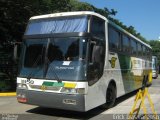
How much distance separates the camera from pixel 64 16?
34.0 ft

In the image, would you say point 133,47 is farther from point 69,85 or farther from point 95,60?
point 69,85

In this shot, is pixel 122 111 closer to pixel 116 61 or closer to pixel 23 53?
pixel 116 61

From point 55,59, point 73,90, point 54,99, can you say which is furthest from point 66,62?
point 54,99

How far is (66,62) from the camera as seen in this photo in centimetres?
957

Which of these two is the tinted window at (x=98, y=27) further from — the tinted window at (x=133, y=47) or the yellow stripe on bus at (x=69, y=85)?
the tinted window at (x=133, y=47)

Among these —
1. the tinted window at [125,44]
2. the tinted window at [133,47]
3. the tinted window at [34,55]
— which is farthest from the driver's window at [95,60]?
the tinted window at [133,47]

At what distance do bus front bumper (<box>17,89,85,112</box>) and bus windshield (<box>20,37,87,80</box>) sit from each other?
1.62 feet

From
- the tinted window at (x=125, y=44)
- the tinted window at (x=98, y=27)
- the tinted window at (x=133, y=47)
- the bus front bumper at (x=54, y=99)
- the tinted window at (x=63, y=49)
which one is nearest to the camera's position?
the bus front bumper at (x=54, y=99)

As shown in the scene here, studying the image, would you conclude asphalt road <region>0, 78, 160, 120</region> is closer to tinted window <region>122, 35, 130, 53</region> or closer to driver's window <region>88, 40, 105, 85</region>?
driver's window <region>88, 40, 105, 85</region>

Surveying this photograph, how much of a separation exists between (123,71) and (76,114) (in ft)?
12.3

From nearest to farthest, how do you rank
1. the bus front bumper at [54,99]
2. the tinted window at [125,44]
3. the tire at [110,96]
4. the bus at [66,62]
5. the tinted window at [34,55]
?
the bus front bumper at [54,99]
the bus at [66,62]
the tinted window at [34,55]
the tire at [110,96]
the tinted window at [125,44]

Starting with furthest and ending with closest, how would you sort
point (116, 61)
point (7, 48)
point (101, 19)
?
point (7, 48), point (116, 61), point (101, 19)

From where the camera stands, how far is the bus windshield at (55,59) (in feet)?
30.8

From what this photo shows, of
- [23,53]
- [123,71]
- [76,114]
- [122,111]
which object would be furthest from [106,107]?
[23,53]
